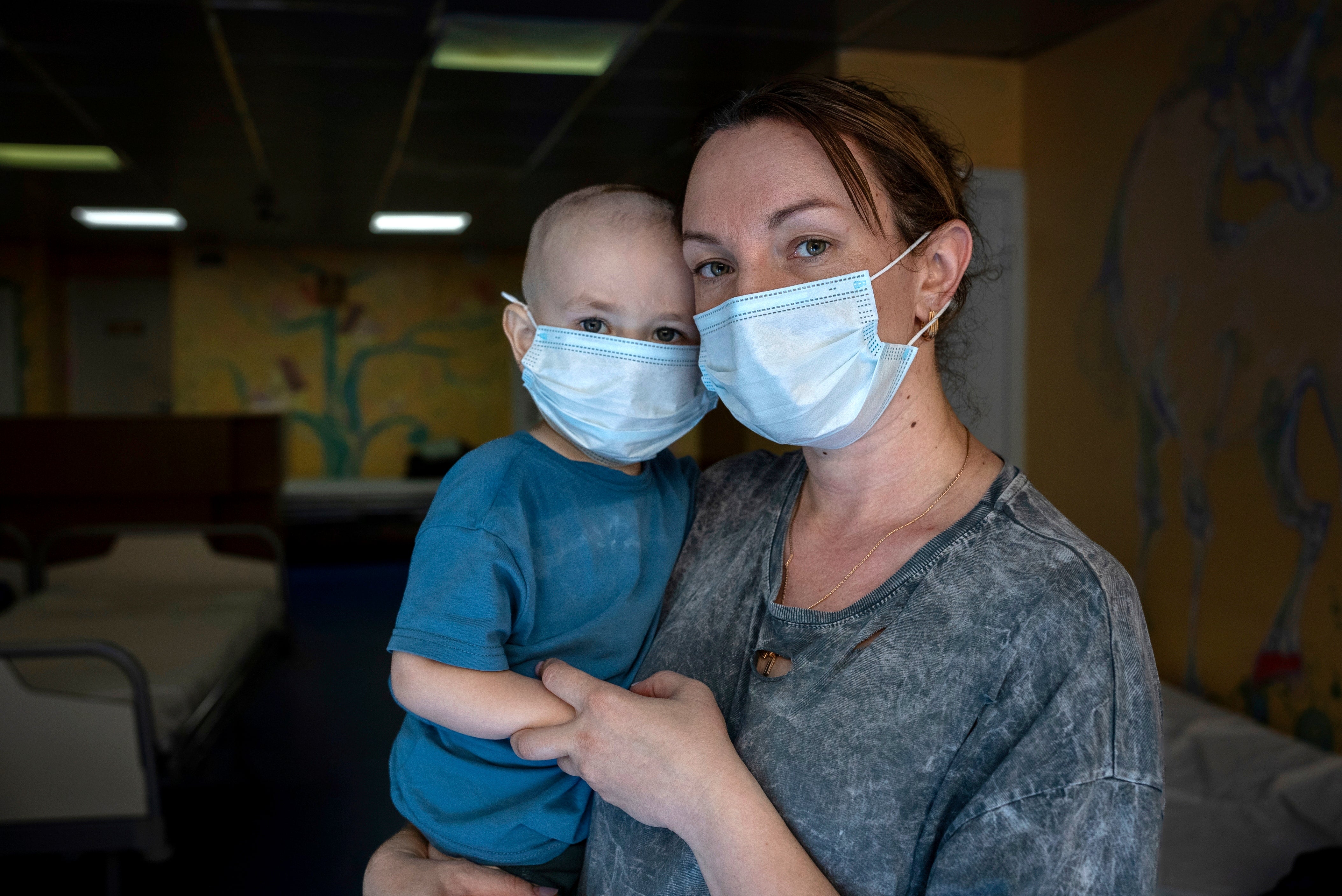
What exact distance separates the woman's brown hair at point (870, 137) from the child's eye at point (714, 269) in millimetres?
136

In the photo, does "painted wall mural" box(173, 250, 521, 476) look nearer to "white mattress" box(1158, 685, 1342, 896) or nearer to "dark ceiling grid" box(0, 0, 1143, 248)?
"dark ceiling grid" box(0, 0, 1143, 248)

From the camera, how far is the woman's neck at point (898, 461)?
1.03 m

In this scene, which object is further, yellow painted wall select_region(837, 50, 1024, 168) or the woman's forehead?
yellow painted wall select_region(837, 50, 1024, 168)

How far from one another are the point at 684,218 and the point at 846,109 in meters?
0.21

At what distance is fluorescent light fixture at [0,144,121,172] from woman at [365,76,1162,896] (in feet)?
20.9

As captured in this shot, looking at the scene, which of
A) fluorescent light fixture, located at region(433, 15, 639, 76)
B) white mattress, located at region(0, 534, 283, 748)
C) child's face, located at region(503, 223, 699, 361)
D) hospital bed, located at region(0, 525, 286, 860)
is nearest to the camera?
child's face, located at region(503, 223, 699, 361)

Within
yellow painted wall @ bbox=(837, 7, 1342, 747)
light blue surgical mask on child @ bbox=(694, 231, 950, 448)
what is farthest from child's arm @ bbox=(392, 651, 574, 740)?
yellow painted wall @ bbox=(837, 7, 1342, 747)

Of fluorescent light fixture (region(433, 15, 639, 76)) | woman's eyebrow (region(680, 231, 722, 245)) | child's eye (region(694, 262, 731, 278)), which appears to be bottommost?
child's eye (region(694, 262, 731, 278))

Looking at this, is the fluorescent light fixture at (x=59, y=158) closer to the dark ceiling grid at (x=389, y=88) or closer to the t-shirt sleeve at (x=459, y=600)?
the dark ceiling grid at (x=389, y=88)

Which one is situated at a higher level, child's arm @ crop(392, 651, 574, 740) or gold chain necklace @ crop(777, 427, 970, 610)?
gold chain necklace @ crop(777, 427, 970, 610)

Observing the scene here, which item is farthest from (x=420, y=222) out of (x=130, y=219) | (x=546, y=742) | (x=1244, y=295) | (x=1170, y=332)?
(x=546, y=742)

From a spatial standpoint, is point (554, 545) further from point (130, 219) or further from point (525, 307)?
point (130, 219)

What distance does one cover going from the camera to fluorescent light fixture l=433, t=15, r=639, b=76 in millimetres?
3881

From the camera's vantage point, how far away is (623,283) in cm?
121
